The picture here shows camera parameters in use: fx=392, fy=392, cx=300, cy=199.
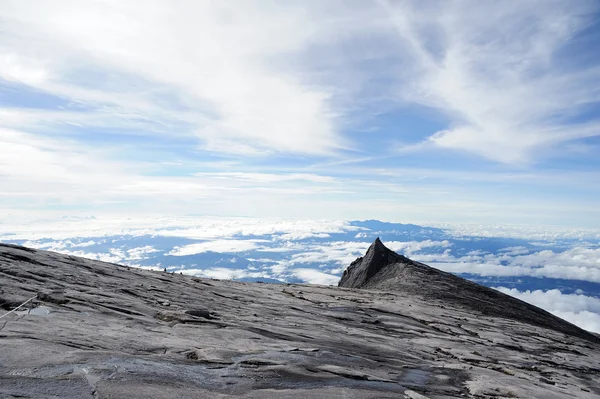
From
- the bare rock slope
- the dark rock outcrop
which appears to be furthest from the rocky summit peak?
the bare rock slope

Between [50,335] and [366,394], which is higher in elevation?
[50,335]

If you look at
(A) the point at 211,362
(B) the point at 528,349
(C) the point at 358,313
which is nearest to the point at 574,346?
(B) the point at 528,349

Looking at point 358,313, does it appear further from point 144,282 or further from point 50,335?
point 50,335

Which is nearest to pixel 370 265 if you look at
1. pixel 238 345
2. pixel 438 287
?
pixel 438 287

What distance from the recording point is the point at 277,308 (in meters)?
23.4

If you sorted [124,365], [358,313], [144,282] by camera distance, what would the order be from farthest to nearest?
[358,313] → [144,282] → [124,365]

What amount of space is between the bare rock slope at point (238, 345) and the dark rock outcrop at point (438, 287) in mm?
6393

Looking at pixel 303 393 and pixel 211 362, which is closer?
pixel 303 393

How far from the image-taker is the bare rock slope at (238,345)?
912 centimetres

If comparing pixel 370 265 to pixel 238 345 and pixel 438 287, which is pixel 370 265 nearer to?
pixel 438 287

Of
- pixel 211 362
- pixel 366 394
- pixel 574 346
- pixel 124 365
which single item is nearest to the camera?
pixel 124 365

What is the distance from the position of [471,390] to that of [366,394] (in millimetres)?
4510

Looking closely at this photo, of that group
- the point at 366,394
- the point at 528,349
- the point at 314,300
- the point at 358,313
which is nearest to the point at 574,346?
the point at 528,349

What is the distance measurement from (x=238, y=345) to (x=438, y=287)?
32086 mm
